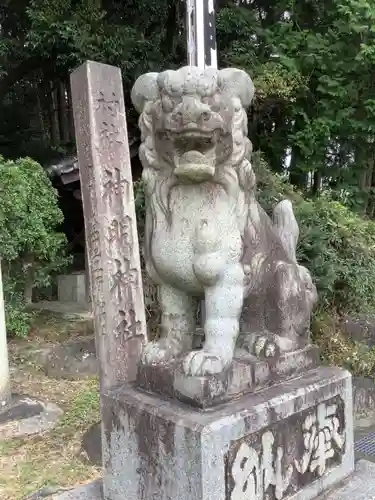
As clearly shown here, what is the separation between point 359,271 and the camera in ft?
18.0

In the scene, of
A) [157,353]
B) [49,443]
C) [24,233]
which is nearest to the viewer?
[157,353]

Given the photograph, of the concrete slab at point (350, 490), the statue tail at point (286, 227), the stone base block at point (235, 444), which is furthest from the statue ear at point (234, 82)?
the concrete slab at point (350, 490)

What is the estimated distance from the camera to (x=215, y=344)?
6.43 feet

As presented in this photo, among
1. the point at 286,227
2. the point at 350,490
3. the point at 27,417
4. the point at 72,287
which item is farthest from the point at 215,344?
the point at 72,287

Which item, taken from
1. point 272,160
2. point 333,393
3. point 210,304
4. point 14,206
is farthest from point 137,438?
point 272,160

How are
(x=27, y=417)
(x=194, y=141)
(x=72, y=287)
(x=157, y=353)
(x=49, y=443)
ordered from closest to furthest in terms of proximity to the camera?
(x=194, y=141), (x=157, y=353), (x=49, y=443), (x=27, y=417), (x=72, y=287)

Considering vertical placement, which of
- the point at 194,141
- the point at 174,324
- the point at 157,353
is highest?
the point at 194,141

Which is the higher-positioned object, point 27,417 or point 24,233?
point 24,233

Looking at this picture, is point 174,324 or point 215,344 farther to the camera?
point 174,324

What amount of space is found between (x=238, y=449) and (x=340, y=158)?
701 cm

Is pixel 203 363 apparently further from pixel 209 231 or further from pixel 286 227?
pixel 286 227

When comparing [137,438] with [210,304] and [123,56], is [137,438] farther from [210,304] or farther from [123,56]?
[123,56]

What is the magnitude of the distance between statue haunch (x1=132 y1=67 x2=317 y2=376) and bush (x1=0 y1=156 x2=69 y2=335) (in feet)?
11.4

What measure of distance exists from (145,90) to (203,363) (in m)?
1.07
